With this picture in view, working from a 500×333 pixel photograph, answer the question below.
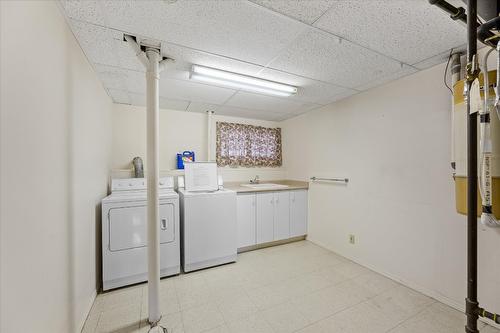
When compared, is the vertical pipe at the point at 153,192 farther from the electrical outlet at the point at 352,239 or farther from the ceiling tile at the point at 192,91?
the electrical outlet at the point at 352,239

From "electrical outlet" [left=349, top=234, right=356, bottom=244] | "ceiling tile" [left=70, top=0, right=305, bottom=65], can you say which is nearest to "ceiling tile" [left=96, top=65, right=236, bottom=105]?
"ceiling tile" [left=70, top=0, right=305, bottom=65]

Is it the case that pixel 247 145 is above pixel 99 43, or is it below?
below

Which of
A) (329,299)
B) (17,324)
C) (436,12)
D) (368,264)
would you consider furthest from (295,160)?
(17,324)

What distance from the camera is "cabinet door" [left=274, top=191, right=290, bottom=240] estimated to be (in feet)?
10.9

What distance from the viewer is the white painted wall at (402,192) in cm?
187

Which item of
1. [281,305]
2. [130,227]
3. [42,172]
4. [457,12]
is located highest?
[457,12]

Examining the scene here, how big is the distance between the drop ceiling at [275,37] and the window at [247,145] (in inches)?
54.1

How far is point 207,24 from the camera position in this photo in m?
1.38

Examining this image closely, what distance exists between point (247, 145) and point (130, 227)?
2403 millimetres

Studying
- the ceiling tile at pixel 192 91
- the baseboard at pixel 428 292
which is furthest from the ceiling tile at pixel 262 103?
the baseboard at pixel 428 292

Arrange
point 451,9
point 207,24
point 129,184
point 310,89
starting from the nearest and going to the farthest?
point 451,9
point 207,24
point 310,89
point 129,184

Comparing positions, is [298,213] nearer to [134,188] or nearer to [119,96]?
[134,188]

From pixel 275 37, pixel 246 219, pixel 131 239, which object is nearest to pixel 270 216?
pixel 246 219

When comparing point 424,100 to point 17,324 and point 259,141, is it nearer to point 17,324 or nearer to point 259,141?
point 259,141
